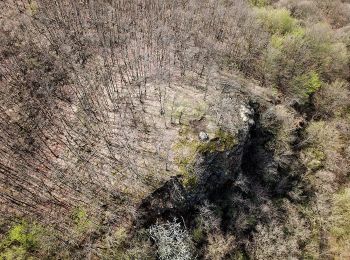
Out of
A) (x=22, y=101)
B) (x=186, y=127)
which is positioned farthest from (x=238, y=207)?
(x=22, y=101)

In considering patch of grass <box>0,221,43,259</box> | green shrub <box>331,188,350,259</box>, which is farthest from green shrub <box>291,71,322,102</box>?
patch of grass <box>0,221,43,259</box>

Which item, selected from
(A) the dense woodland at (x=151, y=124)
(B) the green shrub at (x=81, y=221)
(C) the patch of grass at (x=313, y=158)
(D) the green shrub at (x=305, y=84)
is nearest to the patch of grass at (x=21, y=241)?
(A) the dense woodland at (x=151, y=124)

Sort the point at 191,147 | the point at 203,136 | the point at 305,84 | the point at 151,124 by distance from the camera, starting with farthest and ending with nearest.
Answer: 1. the point at 305,84
2. the point at 151,124
3. the point at 203,136
4. the point at 191,147

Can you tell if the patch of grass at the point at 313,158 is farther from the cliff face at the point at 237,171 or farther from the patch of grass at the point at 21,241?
the patch of grass at the point at 21,241

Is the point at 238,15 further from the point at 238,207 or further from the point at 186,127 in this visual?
the point at 238,207

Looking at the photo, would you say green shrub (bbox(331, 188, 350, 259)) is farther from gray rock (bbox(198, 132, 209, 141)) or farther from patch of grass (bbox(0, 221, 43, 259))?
patch of grass (bbox(0, 221, 43, 259))

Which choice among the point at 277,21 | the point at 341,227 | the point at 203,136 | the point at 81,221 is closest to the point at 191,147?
the point at 203,136

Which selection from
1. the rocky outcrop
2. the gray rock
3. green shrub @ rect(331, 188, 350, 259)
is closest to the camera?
the rocky outcrop

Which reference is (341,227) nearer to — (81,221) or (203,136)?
(203,136)

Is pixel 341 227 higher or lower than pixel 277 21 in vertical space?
lower
